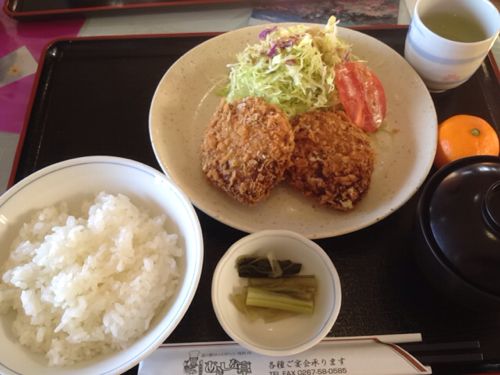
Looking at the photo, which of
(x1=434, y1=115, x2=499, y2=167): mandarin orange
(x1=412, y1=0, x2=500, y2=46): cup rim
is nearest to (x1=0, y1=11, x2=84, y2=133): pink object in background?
(x1=412, y1=0, x2=500, y2=46): cup rim

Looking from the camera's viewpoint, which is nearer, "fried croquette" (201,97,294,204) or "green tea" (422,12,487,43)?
"fried croquette" (201,97,294,204)

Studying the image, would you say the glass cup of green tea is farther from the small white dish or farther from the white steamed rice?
the white steamed rice

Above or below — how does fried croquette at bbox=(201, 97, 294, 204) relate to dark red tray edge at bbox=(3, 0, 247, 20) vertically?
below

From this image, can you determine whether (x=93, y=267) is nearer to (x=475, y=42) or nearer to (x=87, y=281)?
(x=87, y=281)

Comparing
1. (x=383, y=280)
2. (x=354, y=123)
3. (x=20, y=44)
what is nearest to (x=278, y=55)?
(x=354, y=123)

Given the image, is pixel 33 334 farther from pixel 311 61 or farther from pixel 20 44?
pixel 20 44

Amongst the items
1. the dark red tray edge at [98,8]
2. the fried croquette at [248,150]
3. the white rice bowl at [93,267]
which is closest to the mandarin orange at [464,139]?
the fried croquette at [248,150]
